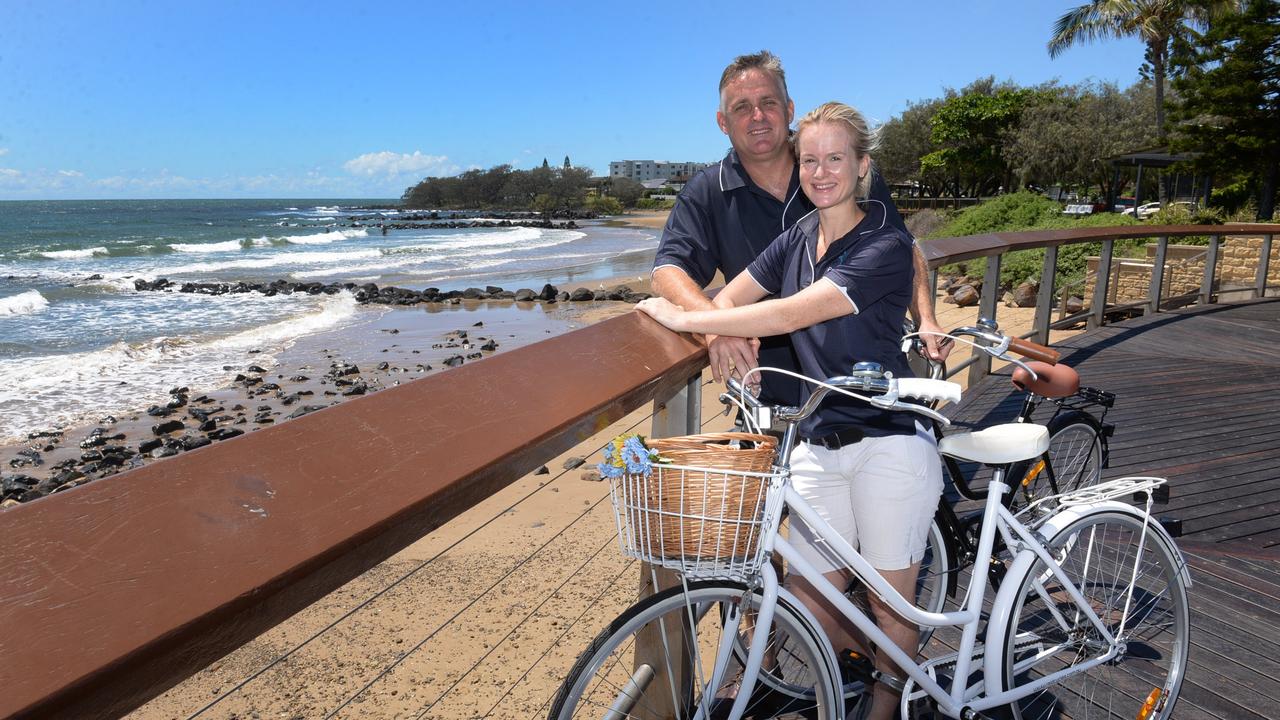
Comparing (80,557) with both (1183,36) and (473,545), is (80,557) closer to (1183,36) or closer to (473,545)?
(473,545)

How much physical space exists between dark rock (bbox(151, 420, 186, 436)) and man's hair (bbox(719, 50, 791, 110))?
1083 cm

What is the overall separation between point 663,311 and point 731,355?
210mm

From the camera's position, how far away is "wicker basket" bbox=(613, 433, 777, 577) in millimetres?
1452

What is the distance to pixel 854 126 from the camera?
205cm

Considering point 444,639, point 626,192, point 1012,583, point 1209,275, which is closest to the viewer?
point 1012,583

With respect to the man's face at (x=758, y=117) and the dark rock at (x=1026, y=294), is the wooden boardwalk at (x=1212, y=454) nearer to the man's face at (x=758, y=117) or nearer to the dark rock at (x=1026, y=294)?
the man's face at (x=758, y=117)

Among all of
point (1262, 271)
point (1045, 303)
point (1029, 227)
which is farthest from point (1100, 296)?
point (1029, 227)

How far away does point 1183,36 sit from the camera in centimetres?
2748

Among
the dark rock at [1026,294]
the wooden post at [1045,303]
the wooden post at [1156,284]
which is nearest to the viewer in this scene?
the wooden post at [1045,303]

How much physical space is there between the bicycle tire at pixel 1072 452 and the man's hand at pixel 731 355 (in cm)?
150

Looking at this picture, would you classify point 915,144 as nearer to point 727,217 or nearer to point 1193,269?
point 1193,269

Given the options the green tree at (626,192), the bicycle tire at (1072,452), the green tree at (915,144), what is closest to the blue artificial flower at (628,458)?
the bicycle tire at (1072,452)

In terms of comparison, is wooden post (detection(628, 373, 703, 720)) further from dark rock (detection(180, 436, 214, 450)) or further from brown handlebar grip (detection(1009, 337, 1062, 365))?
dark rock (detection(180, 436, 214, 450))

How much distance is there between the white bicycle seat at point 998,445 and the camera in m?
2.00
